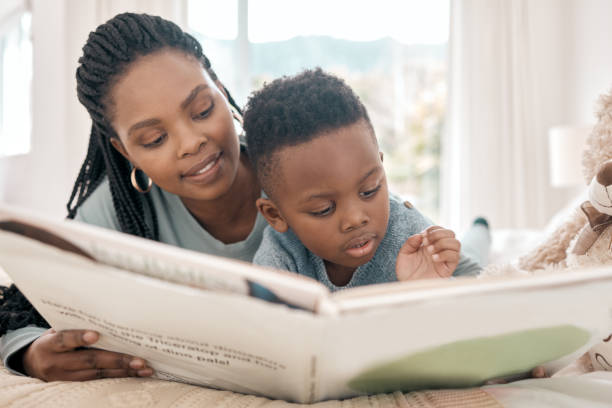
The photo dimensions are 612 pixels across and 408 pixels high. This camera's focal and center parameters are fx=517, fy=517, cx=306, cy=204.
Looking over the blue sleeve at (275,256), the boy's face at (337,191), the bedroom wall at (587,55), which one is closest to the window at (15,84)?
the blue sleeve at (275,256)

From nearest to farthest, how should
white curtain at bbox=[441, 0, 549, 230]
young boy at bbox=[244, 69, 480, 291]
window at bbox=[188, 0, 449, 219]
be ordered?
young boy at bbox=[244, 69, 480, 291], white curtain at bbox=[441, 0, 549, 230], window at bbox=[188, 0, 449, 219]

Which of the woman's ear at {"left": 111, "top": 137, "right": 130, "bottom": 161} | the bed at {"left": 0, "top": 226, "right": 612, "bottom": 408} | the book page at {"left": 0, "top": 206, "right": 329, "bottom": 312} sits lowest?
the bed at {"left": 0, "top": 226, "right": 612, "bottom": 408}

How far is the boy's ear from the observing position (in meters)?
0.99

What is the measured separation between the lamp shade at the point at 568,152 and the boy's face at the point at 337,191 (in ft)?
7.47

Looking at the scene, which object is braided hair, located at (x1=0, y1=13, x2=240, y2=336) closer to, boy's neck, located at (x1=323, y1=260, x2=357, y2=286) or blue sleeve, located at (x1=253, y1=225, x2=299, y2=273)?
blue sleeve, located at (x1=253, y1=225, x2=299, y2=273)

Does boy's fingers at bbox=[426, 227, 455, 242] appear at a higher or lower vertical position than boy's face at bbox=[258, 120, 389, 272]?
lower

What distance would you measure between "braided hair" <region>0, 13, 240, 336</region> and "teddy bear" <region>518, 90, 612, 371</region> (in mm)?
779

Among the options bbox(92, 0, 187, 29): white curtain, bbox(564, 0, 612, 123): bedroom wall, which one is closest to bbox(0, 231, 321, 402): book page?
bbox(564, 0, 612, 123): bedroom wall

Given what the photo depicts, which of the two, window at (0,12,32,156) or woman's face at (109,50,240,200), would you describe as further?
window at (0,12,32,156)

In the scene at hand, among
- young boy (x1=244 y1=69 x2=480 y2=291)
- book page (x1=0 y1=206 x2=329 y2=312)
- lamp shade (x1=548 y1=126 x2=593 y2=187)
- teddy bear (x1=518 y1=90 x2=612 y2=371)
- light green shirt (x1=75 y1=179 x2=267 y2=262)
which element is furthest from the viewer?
lamp shade (x1=548 y1=126 x2=593 y2=187)

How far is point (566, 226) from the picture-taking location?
1.00 m

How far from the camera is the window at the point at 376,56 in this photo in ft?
13.0

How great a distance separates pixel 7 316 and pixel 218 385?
0.48 metres

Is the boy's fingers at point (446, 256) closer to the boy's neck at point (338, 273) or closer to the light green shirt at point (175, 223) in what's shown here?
the boy's neck at point (338, 273)
